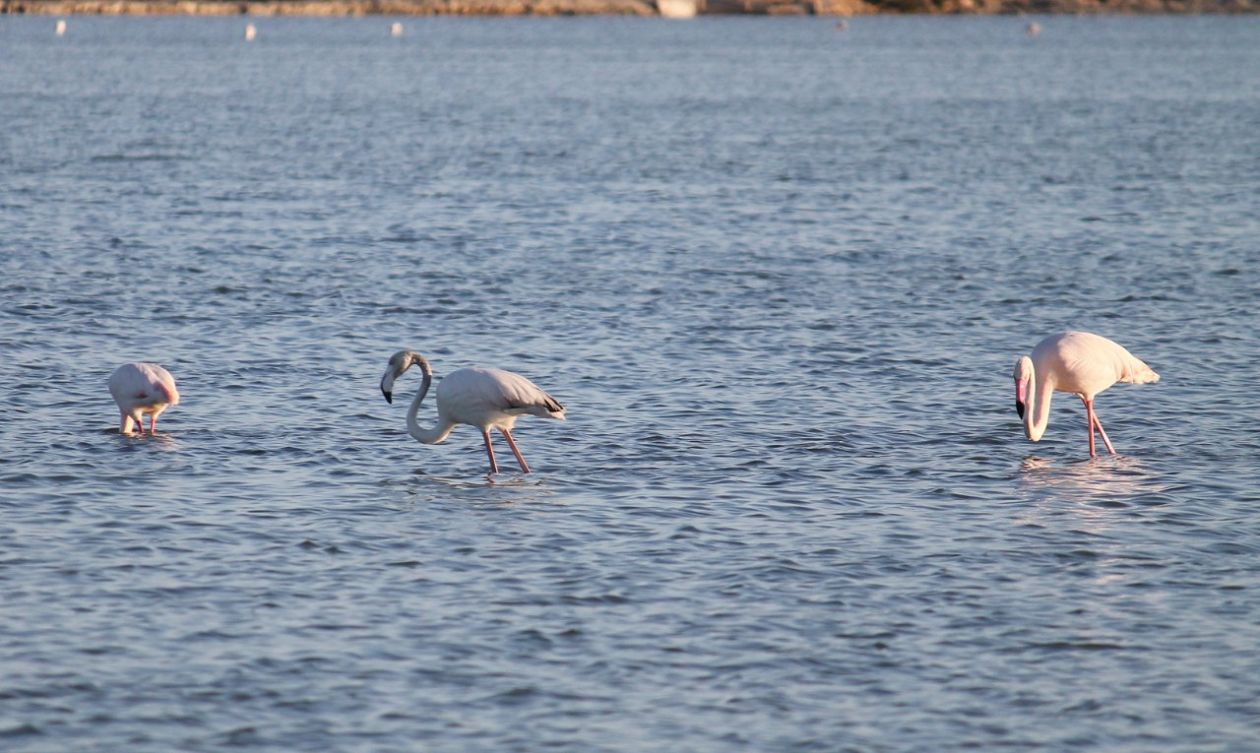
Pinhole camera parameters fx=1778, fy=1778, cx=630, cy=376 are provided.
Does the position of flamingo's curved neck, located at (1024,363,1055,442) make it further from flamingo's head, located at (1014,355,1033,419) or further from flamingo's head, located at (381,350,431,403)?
flamingo's head, located at (381,350,431,403)

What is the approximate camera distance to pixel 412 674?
10.6m

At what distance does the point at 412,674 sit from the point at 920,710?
298cm

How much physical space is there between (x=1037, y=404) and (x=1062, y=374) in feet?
1.26

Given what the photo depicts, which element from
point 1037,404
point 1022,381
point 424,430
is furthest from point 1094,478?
point 424,430

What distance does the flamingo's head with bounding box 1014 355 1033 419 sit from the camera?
15.6 m

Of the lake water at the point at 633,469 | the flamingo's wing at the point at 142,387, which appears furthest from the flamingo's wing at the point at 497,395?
the flamingo's wing at the point at 142,387

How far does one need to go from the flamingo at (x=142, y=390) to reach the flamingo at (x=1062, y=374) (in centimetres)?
761

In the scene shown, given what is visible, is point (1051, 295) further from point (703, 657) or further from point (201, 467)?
point (703, 657)

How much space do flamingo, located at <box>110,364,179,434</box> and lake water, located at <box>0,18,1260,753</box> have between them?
13.3 inches

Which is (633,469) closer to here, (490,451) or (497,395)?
(490,451)

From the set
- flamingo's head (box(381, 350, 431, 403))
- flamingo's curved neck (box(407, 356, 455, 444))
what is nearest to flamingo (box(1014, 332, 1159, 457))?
flamingo's curved neck (box(407, 356, 455, 444))

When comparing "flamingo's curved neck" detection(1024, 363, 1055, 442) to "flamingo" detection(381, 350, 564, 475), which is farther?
"flamingo's curved neck" detection(1024, 363, 1055, 442)

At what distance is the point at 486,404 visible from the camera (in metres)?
15.2

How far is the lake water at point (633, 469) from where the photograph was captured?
33.8 ft
